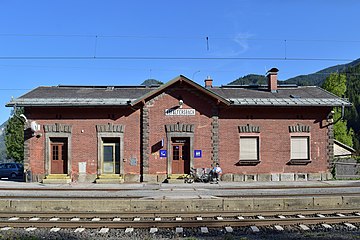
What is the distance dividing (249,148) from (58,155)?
12.4m

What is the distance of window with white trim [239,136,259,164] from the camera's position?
26.1 m

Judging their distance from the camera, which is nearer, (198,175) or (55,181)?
(55,181)

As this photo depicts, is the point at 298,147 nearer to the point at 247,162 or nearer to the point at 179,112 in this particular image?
the point at 247,162

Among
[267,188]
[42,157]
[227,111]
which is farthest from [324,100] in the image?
[42,157]

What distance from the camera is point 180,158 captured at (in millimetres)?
25938

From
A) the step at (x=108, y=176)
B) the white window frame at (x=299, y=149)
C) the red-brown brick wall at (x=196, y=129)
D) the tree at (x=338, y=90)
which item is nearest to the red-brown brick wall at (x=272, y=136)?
the red-brown brick wall at (x=196, y=129)

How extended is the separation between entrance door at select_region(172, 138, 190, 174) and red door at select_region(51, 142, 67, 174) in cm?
708

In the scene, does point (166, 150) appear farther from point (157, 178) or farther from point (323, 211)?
point (323, 211)

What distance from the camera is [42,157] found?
1018 inches

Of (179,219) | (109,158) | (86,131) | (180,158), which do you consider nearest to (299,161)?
(180,158)

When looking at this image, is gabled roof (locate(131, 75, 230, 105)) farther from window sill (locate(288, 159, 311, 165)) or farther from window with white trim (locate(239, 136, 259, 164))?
window sill (locate(288, 159, 311, 165))

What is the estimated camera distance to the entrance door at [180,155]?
84.7ft

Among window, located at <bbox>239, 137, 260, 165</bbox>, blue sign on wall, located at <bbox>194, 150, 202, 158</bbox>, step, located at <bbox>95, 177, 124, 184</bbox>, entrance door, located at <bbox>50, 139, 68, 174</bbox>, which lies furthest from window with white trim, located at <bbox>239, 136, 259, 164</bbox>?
entrance door, located at <bbox>50, 139, 68, 174</bbox>

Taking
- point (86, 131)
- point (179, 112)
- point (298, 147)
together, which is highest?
point (179, 112)
